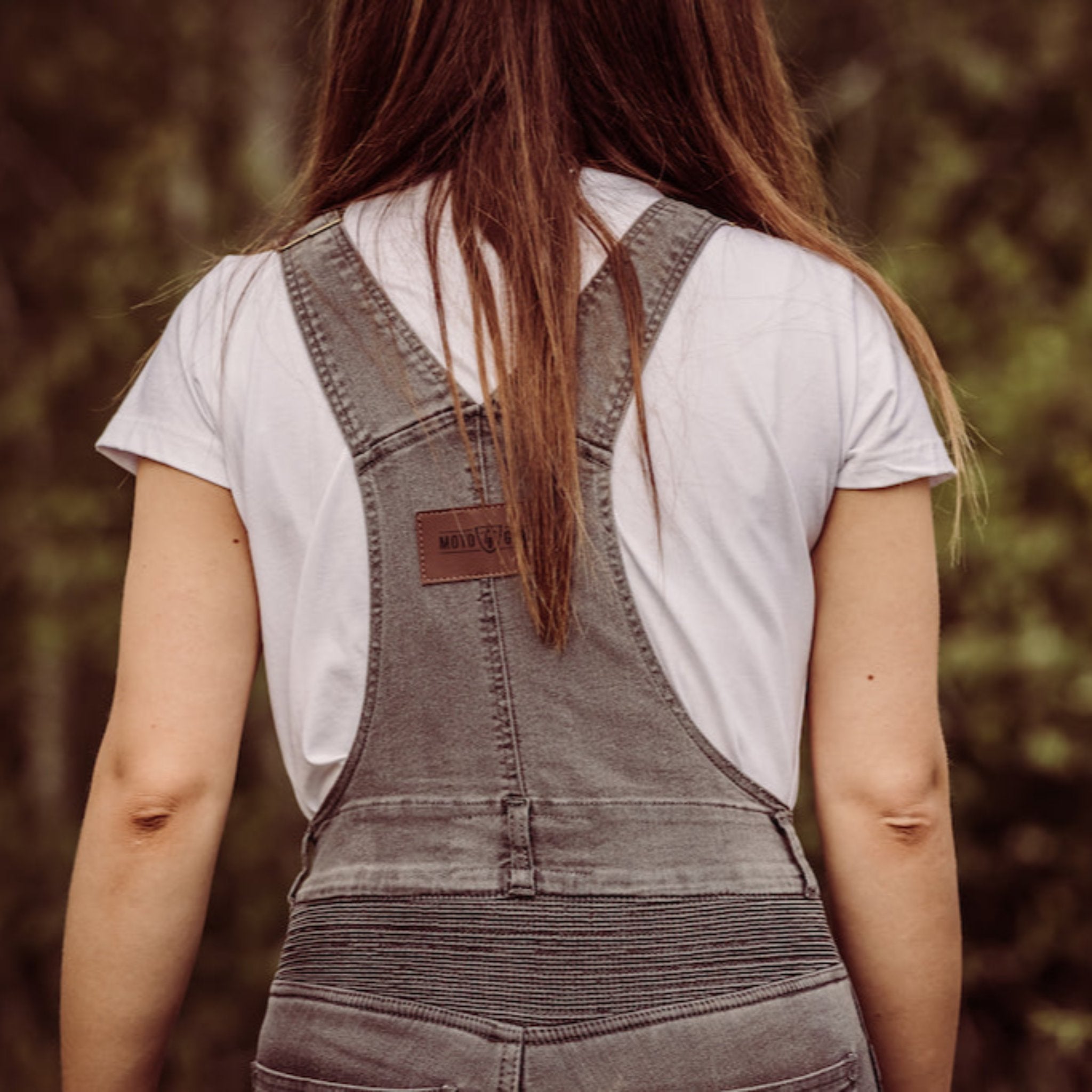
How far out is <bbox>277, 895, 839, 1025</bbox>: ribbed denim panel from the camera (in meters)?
1.28

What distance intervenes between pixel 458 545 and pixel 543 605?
3.6 inches

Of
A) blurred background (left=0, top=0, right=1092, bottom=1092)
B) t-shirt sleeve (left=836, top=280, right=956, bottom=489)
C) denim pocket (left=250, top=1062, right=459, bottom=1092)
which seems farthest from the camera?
blurred background (left=0, top=0, right=1092, bottom=1092)

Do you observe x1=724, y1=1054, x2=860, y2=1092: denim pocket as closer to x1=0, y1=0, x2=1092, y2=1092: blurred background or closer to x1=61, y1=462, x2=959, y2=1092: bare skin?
x1=61, y1=462, x2=959, y2=1092: bare skin

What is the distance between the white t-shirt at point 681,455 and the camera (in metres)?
1.35

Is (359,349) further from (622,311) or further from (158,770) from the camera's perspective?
(158,770)

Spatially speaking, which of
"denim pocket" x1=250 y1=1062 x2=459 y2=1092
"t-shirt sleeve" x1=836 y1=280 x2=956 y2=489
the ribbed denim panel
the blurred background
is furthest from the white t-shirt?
the blurred background

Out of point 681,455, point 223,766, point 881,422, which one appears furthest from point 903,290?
point 223,766

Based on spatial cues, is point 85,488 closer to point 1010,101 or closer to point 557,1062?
point 1010,101

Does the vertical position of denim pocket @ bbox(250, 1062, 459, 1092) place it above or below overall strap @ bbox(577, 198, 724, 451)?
below

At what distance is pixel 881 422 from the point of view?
140 cm

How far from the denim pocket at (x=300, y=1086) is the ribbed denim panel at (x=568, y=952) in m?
0.07

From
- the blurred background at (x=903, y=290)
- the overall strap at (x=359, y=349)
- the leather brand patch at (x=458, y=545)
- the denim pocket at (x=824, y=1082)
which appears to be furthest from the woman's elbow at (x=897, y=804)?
the blurred background at (x=903, y=290)

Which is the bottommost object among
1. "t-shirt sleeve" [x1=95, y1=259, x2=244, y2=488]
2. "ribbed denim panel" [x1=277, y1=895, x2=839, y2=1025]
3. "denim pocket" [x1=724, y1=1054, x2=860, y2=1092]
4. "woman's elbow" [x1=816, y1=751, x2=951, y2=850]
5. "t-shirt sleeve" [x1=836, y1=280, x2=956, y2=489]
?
"denim pocket" [x1=724, y1=1054, x2=860, y2=1092]

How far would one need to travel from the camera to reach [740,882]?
1326 mm
